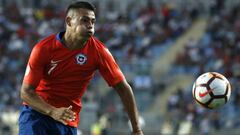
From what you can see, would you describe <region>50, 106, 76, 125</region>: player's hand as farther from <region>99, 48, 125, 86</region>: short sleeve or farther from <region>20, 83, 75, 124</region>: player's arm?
<region>99, 48, 125, 86</region>: short sleeve

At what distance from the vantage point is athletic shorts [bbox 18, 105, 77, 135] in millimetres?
6020

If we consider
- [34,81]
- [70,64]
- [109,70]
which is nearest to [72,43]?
[70,64]

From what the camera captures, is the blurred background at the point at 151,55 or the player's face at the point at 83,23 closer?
the player's face at the point at 83,23

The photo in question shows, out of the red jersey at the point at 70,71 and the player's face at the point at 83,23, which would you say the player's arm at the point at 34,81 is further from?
the player's face at the point at 83,23

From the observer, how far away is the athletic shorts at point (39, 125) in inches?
237

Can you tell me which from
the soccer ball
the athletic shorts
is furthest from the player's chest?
the soccer ball

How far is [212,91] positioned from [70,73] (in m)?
1.86

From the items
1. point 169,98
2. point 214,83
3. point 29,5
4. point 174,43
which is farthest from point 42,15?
point 214,83

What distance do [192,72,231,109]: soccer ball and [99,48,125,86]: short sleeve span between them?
4.72 feet

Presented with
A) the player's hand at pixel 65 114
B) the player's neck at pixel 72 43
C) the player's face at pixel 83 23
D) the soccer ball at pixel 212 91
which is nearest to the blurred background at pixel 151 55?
the soccer ball at pixel 212 91

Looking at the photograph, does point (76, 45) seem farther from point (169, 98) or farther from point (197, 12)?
point (197, 12)

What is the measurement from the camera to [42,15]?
2425 centimetres

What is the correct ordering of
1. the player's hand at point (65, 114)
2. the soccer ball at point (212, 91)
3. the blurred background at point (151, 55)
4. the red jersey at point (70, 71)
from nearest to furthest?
1. the player's hand at point (65, 114)
2. the red jersey at point (70, 71)
3. the soccer ball at point (212, 91)
4. the blurred background at point (151, 55)

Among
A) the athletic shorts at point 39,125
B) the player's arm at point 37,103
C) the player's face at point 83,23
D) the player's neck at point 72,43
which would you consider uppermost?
the player's face at point 83,23
